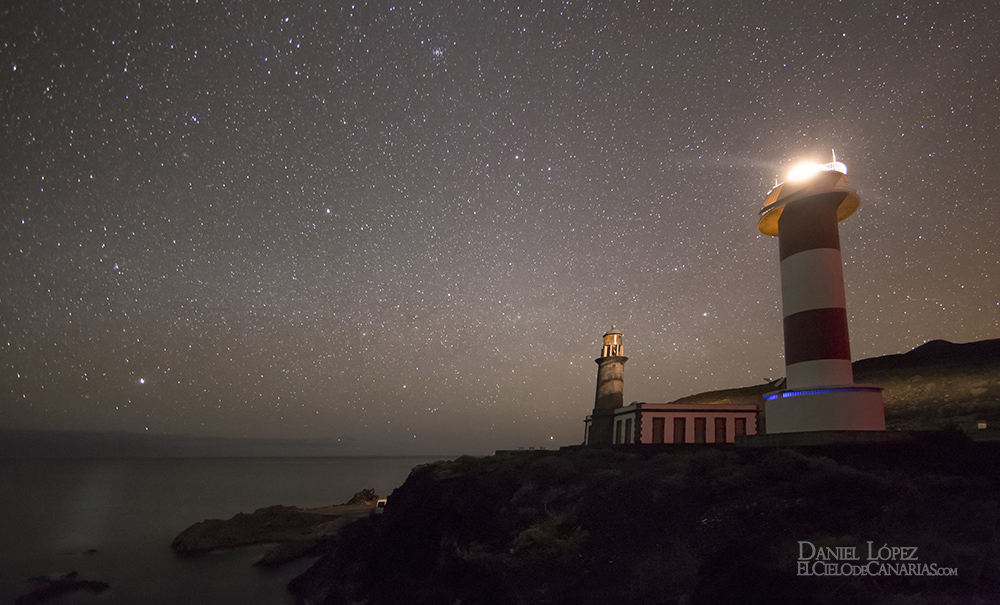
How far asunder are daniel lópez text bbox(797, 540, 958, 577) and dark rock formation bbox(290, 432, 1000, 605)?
121 mm

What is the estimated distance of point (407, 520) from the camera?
17234mm

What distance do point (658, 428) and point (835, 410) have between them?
10.2 m

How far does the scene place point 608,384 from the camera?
2845cm

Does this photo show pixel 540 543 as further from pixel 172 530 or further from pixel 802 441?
pixel 172 530

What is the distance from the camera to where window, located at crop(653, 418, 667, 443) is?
76.8 ft

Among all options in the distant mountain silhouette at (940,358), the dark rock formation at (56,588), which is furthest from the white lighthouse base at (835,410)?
the dark rock formation at (56,588)

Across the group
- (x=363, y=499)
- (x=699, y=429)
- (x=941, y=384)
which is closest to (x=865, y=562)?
(x=699, y=429)

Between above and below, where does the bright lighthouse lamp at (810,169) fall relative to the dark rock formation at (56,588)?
above

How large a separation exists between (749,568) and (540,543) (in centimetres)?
439

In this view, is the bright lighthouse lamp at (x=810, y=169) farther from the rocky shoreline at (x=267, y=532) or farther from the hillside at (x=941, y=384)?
the rocky shoreline at (x=267, y=532)

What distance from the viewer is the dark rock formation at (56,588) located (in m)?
→ 23.4

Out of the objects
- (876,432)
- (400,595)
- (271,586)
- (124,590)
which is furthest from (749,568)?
(124,590)

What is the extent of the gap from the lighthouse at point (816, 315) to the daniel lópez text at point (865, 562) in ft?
19.9

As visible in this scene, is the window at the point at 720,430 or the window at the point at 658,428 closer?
the window at the point at 720,430
